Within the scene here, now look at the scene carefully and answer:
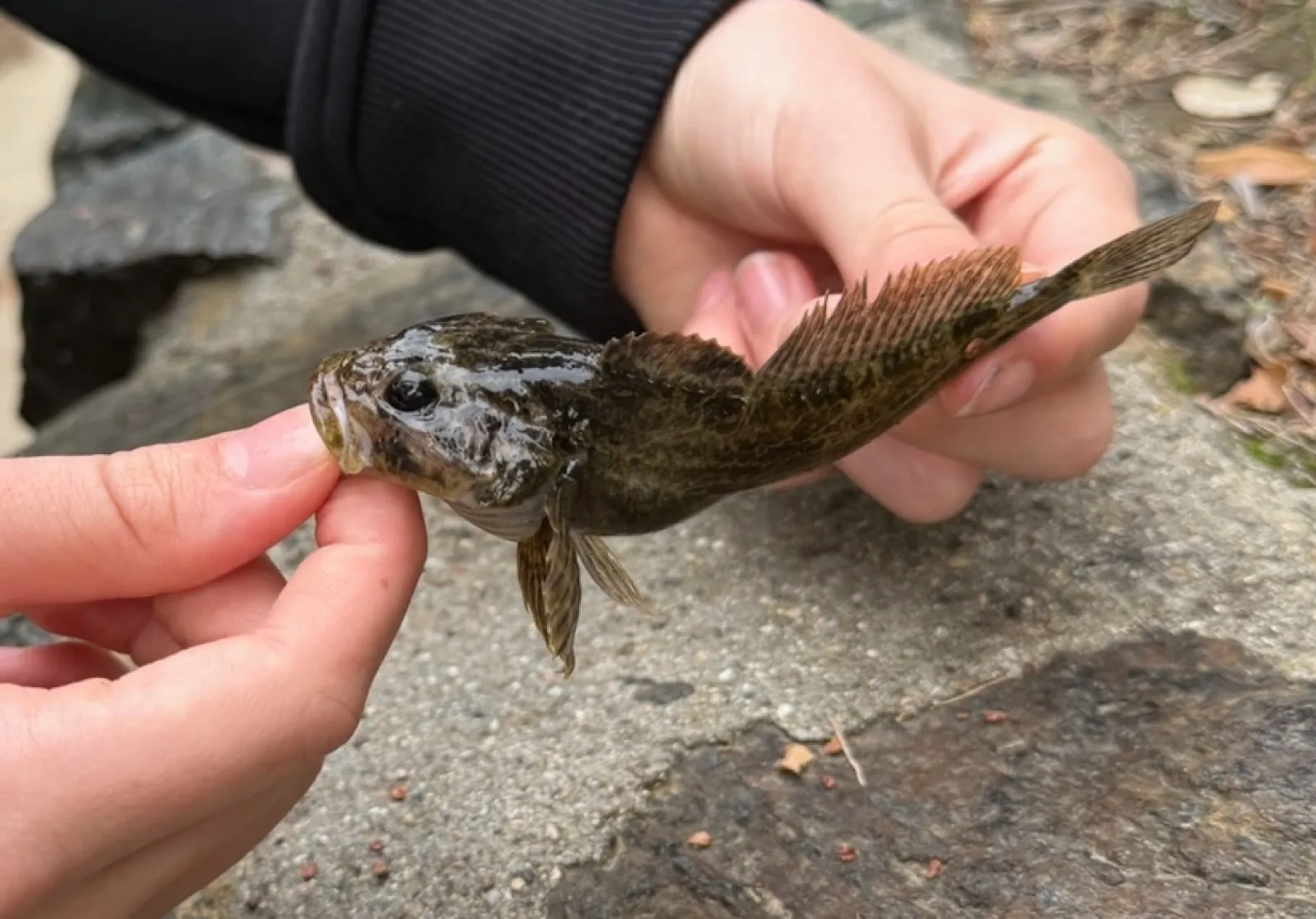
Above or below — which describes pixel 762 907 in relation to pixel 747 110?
below

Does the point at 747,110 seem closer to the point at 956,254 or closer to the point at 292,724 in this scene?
the point at 956,254

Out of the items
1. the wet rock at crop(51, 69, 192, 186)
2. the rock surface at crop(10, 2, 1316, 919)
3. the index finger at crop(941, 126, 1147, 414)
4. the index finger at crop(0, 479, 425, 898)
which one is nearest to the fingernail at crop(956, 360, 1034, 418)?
the index finger at crop(941, 126, 1147, 414)

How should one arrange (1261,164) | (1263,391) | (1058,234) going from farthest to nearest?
(1261,164)
(1263,391)
(1058,234)

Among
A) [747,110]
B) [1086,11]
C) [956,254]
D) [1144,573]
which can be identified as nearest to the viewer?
[956,254]

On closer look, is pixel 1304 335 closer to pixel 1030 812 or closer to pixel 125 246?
pixel 1030 812

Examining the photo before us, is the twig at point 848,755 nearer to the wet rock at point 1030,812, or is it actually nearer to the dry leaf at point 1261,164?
the wet rock at point 1030,812

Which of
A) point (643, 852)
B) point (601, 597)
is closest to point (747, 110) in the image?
point (601, 597)

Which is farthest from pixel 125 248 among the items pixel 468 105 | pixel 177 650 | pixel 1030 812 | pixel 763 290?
pixel 1030 812
